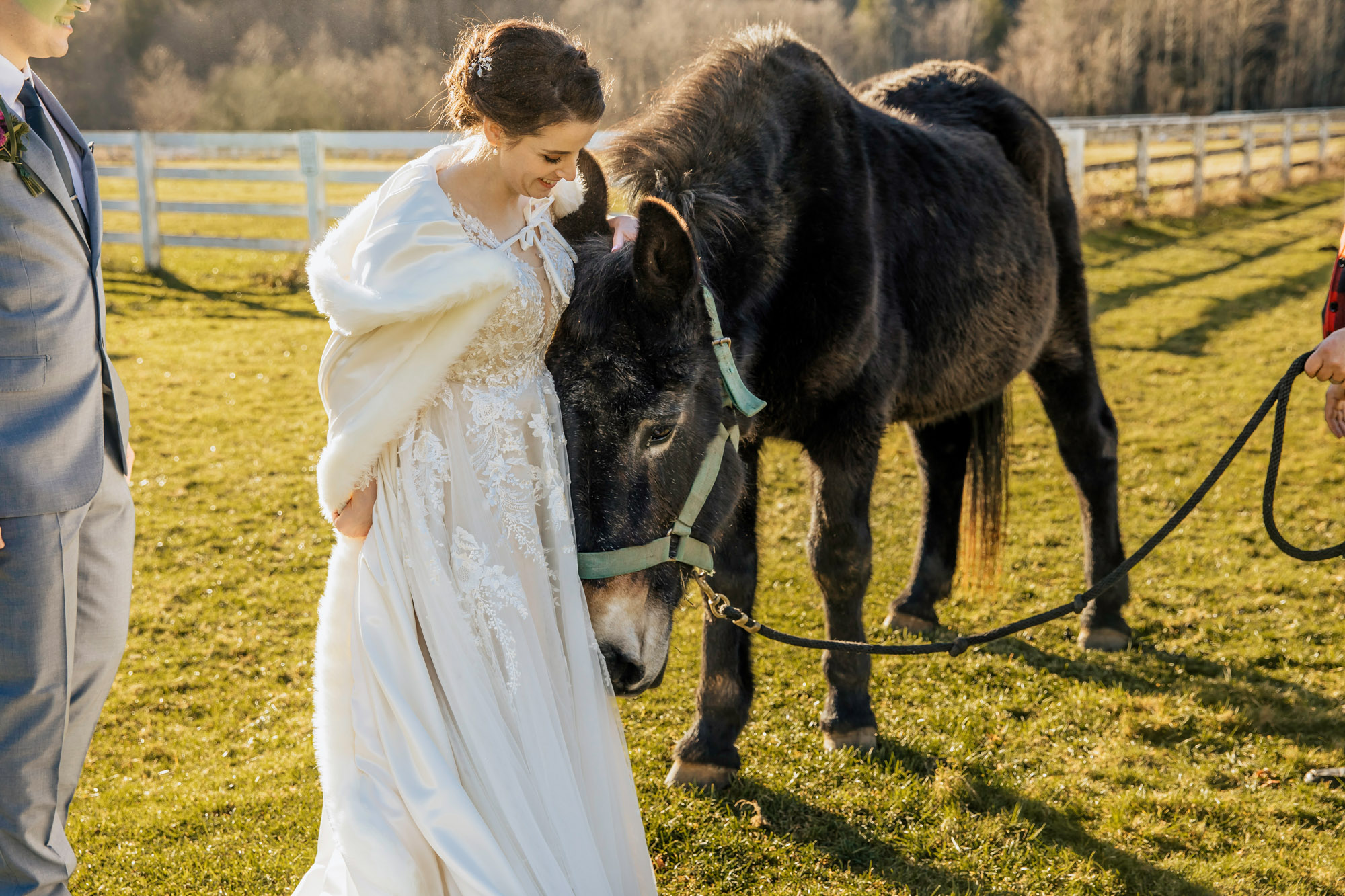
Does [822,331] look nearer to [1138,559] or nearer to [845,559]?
[845,559]

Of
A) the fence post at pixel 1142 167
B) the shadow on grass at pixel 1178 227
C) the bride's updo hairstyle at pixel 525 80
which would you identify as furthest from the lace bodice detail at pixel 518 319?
the fence post at pixel 1142 167

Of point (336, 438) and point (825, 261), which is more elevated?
point (825, 261)

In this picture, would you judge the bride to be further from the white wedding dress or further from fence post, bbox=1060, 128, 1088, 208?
fence post, bbox=1060, 128, 1088, 208

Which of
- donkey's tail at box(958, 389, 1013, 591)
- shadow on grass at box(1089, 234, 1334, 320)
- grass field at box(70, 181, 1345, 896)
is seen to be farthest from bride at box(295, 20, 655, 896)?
shadow on grass at box(1089, 234, 1334, 320)

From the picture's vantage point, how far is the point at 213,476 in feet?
18.5

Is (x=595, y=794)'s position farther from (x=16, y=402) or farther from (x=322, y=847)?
(x=16, y=402)

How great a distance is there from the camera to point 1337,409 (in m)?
2.35

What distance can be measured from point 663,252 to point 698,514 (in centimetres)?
59

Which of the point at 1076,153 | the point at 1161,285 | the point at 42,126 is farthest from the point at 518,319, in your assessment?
the point at 1076,153

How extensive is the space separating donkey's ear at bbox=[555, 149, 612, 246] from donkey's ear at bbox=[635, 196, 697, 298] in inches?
12.2

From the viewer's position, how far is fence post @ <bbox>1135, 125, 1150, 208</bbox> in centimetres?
1384

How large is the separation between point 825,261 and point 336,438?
1.43 m

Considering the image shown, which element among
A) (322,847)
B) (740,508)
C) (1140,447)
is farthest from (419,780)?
(1140,447)

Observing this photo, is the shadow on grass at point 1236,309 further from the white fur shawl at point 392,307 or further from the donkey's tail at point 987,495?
the white fur shawl at point 392,307
